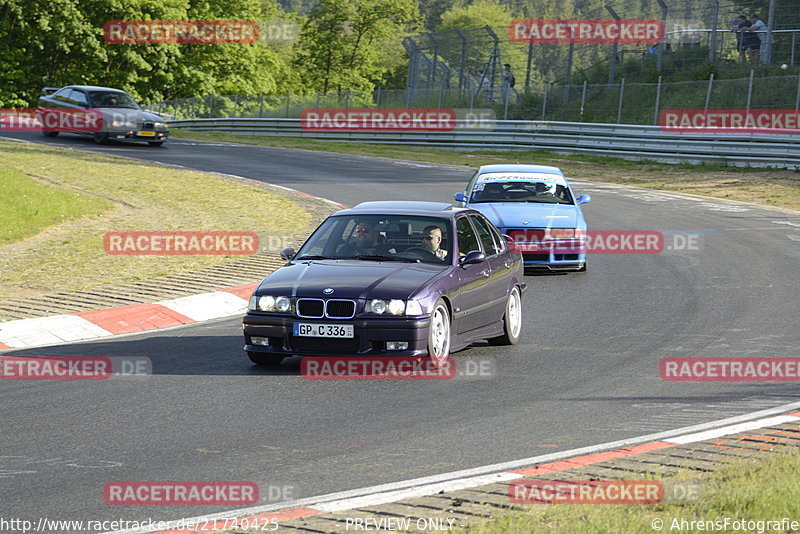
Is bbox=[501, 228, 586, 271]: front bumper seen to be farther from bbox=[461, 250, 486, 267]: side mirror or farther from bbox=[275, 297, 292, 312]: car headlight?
bbox=[275, 297, 292, 312]: car headlight

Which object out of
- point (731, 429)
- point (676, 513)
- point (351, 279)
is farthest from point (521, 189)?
point (676, 513)

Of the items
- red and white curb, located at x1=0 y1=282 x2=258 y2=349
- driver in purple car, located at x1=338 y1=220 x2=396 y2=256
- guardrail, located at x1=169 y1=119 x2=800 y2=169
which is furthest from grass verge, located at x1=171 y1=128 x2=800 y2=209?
driver in purple car, located at x1=338 y1=220 x2=396 y2=256

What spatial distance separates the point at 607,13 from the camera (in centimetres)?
3566

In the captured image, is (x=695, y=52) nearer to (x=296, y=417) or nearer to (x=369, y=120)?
(x=369, y=120)

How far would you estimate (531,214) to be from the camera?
16.0 m

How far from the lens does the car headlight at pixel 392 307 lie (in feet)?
29.6

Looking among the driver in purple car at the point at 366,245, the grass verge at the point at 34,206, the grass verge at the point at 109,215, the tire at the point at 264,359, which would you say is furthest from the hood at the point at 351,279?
the grass verge at the point at 34,206

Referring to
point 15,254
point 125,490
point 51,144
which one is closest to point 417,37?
point 51,144

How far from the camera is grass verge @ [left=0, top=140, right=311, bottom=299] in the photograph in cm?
1435

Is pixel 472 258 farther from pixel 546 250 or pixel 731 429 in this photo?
pixel 546 250

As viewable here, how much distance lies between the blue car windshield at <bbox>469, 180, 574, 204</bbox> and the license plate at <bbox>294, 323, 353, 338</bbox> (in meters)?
8.19

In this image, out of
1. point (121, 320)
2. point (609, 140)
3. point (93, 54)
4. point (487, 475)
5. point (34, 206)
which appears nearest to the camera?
point (487, 475)

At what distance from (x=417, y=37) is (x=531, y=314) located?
32756 mm

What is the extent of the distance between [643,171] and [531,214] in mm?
17571
